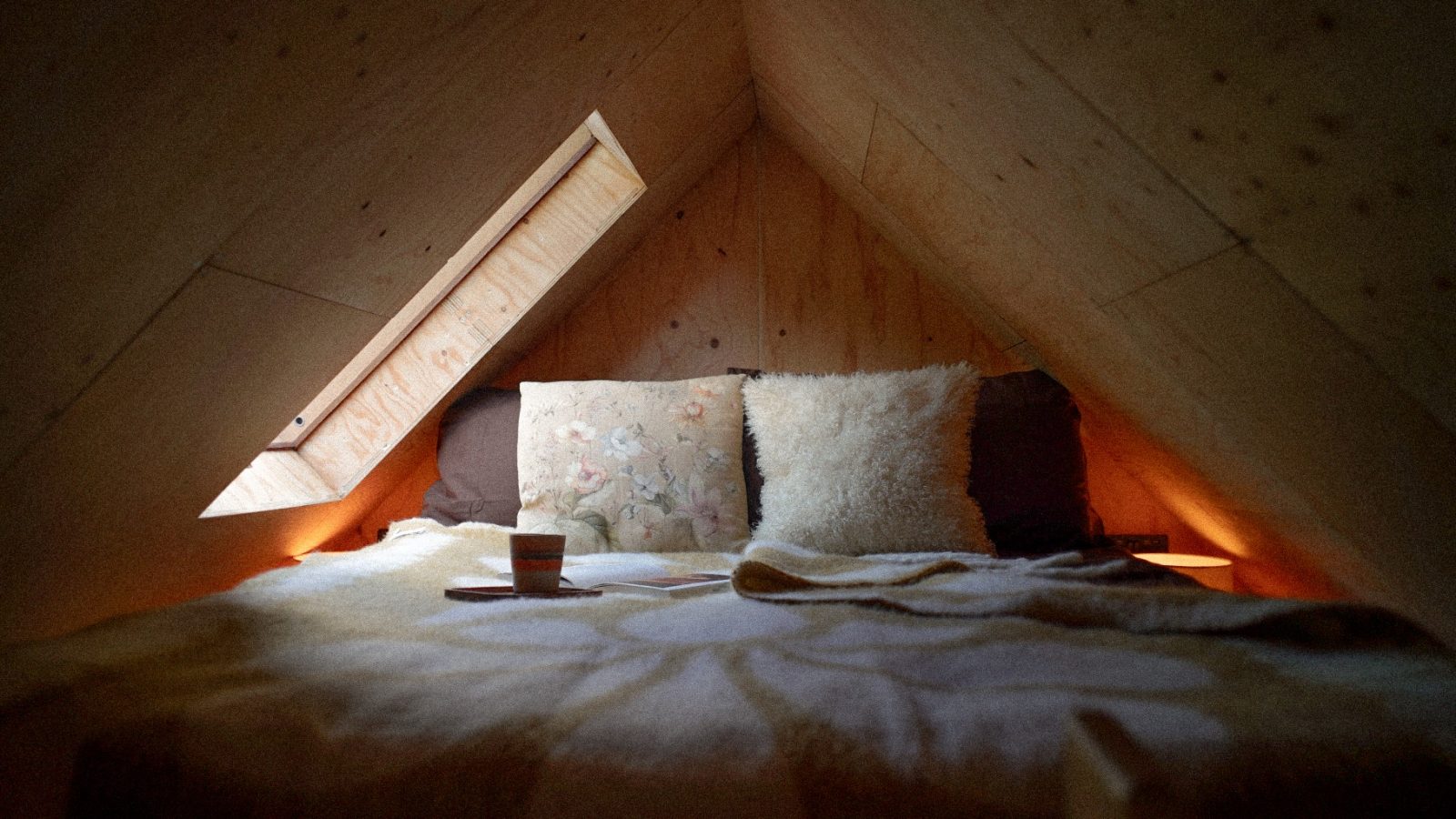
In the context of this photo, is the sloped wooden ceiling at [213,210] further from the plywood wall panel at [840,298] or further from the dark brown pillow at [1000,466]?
the plywood wall panel at [840,298]

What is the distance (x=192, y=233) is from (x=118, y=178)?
17 centimetres

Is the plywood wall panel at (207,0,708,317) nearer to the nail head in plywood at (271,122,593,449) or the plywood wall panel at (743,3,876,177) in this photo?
the plywood wall panel at (743,3,876,177)

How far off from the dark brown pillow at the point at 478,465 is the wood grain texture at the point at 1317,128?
62.1 inches

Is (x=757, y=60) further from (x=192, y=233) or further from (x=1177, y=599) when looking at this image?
(x=1177, y=599)

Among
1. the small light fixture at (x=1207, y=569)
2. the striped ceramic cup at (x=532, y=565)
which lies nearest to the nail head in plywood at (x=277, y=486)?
the striped ceramic cup at (x=532, y=565)

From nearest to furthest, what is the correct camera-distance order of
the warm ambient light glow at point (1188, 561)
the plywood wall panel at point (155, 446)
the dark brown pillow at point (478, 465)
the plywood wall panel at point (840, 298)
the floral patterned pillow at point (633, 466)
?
1. the plywood wall panel at point (155, 446)
2. the floral patterned pillow at point (633, 466)
3. the warm ambient light glow at point (1188, 561)
4. the dark brown pillow at point (478, 465)
5. the plywood wall panel at point (840, 298)

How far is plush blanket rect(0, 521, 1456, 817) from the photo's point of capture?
2.17ft

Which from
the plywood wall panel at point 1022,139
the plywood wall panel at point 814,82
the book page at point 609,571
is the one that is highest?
the plywood wall panel at point 814,82

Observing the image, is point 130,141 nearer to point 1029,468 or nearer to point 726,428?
point 726,428

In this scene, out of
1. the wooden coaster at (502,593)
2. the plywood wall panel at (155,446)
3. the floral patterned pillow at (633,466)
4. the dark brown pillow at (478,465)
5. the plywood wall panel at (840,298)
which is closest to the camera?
the plywood wall panel at (155,446)

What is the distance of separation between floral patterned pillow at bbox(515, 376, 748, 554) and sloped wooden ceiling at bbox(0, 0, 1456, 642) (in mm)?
514

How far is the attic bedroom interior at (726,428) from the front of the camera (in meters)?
0.70

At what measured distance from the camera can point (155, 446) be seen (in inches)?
53.9

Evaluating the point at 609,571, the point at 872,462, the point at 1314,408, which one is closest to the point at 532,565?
the point at 609,571
